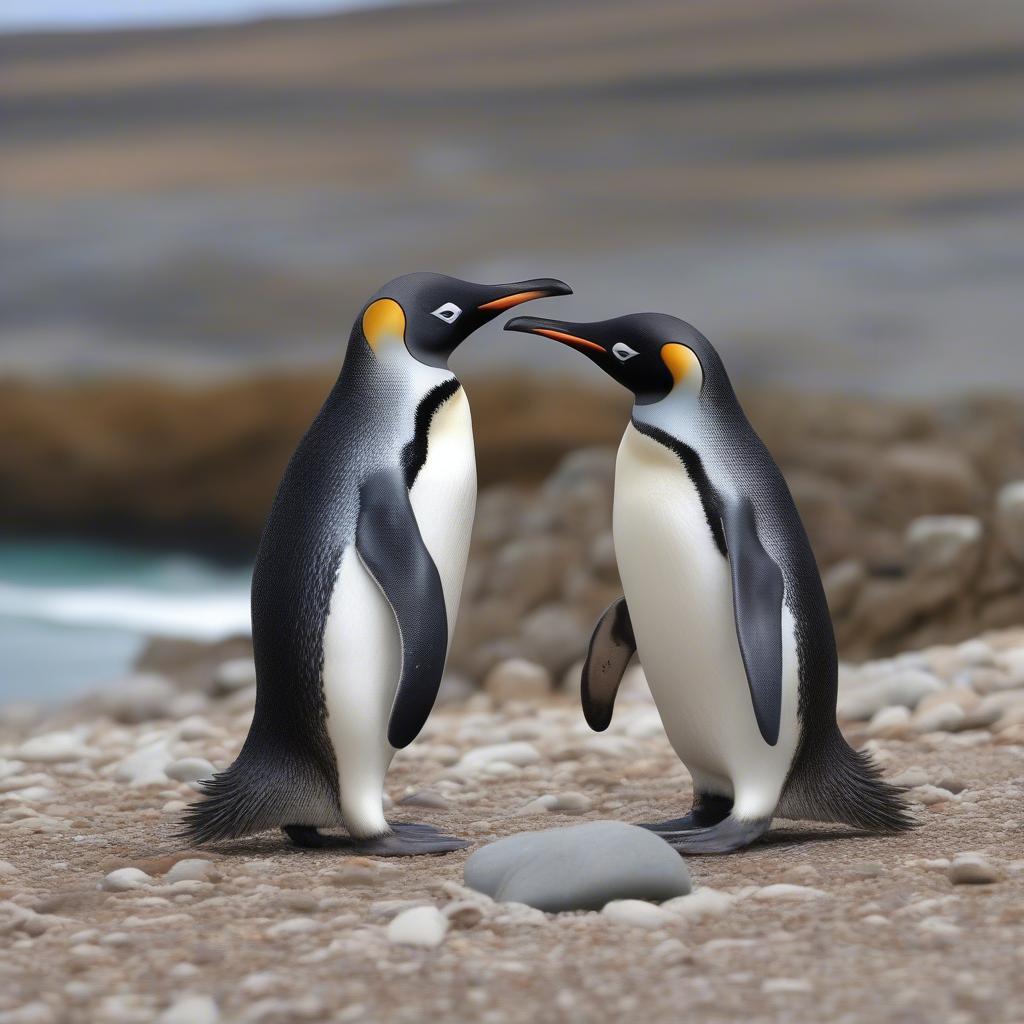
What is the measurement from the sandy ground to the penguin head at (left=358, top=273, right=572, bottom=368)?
1156 millimetres

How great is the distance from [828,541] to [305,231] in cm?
671

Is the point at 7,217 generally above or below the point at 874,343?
above

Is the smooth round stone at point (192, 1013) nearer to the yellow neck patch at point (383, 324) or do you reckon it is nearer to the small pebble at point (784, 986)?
the small pebble at point (784, 986)

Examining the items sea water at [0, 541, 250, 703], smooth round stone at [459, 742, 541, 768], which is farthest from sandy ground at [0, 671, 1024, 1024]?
sea water at [0, 541, 250, 703]

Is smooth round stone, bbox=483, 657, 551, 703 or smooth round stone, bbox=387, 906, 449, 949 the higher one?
smooth round stone, bbox=483, 657, 551, 703

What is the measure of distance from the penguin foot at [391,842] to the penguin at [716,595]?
486 mm

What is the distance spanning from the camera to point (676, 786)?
4344 millimetres

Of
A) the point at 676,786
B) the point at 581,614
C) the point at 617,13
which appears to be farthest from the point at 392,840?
the point at 617,13

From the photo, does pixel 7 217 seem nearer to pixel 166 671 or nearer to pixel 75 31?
pixel 75 31

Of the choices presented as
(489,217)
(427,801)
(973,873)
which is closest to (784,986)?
(973,873)

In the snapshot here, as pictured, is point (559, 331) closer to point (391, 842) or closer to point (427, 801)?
point (391, 842)

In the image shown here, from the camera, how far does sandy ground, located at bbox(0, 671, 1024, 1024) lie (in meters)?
2.11

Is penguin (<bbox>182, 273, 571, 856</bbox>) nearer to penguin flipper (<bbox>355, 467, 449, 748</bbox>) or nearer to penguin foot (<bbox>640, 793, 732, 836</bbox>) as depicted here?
penguin flipper (<bbox>355, 467, 449, 748</bbox>)

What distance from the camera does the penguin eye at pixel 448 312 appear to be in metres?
3.55
